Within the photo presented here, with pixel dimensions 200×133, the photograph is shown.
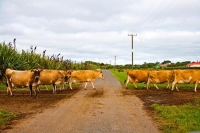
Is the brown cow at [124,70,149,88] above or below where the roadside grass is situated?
above

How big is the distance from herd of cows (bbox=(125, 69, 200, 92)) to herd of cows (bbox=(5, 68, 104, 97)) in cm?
355

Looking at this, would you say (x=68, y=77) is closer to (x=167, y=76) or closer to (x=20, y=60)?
(x=20, y=60)

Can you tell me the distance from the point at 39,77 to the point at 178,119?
35.2 ft

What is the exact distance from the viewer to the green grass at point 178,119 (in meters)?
8.58

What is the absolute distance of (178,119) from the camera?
394 inches

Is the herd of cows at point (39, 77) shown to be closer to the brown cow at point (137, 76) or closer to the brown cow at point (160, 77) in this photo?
the brown cow at point (137, 76)

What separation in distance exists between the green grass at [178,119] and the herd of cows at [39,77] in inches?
328

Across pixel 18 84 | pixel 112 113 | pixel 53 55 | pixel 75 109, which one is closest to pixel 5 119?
pixel 75 109

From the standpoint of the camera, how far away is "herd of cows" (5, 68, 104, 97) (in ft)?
58.7

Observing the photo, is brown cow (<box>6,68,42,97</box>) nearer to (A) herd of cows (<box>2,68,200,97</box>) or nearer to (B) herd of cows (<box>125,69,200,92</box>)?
(A) herd of cows (<box>2,68,200,97</box>)

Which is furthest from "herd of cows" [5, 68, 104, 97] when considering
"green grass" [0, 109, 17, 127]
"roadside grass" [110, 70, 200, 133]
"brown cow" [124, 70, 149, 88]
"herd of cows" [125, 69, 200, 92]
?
"roadside grass" [110, 70, 200, 133]

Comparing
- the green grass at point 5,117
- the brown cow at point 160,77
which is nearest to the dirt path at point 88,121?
the green grass at point 5,117

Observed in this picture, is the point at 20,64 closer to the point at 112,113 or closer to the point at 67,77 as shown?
the point at 67,77

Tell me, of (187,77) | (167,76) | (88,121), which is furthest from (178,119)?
(167,76)
